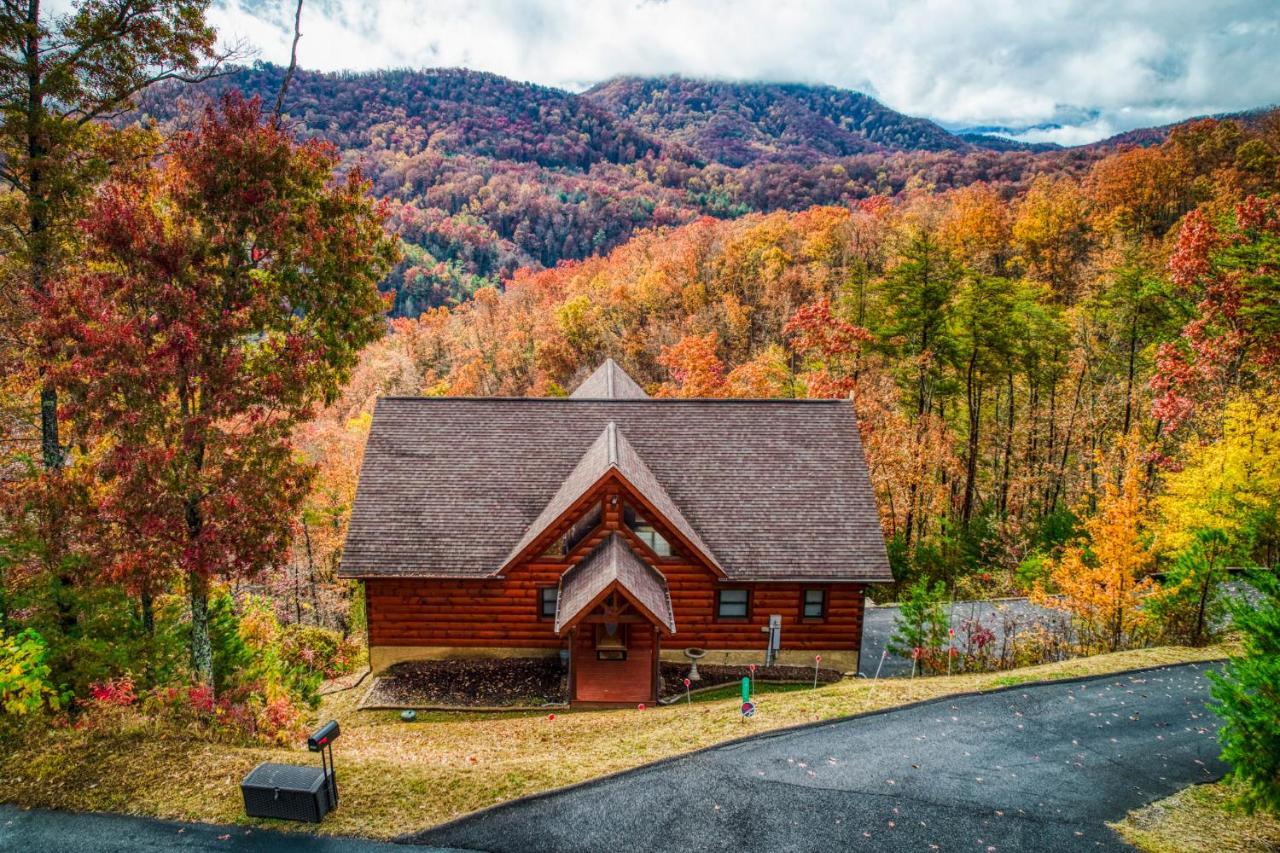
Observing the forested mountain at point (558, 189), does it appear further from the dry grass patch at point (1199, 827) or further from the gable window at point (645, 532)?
the dry grass patch at point (1199, 827)

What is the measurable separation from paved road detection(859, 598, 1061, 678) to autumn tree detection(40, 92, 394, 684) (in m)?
17.1

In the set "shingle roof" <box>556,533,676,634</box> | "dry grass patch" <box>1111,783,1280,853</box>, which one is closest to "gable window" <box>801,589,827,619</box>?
"shingle roof" <box>556,533,676,634</box>

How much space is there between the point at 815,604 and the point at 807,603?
241 millimetres

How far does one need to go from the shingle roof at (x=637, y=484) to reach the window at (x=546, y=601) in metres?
1.51

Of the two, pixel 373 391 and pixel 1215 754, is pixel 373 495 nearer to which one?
pixel 1215 754

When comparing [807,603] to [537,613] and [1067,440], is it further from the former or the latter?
[1067,440]

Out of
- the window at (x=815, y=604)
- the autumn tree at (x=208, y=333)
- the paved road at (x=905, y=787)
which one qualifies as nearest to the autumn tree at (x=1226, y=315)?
the paved road at (x=905, y=787)

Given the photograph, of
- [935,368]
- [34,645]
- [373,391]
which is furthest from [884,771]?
[373,391]

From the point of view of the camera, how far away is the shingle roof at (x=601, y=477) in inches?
707

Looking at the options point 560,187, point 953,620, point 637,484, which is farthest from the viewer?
point 560,187

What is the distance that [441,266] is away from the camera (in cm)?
11731

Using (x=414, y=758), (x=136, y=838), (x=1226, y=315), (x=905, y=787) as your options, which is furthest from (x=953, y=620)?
(x=136, y=838)

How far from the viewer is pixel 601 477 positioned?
57.6 ft

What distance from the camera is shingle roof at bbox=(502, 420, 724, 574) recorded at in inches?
707
